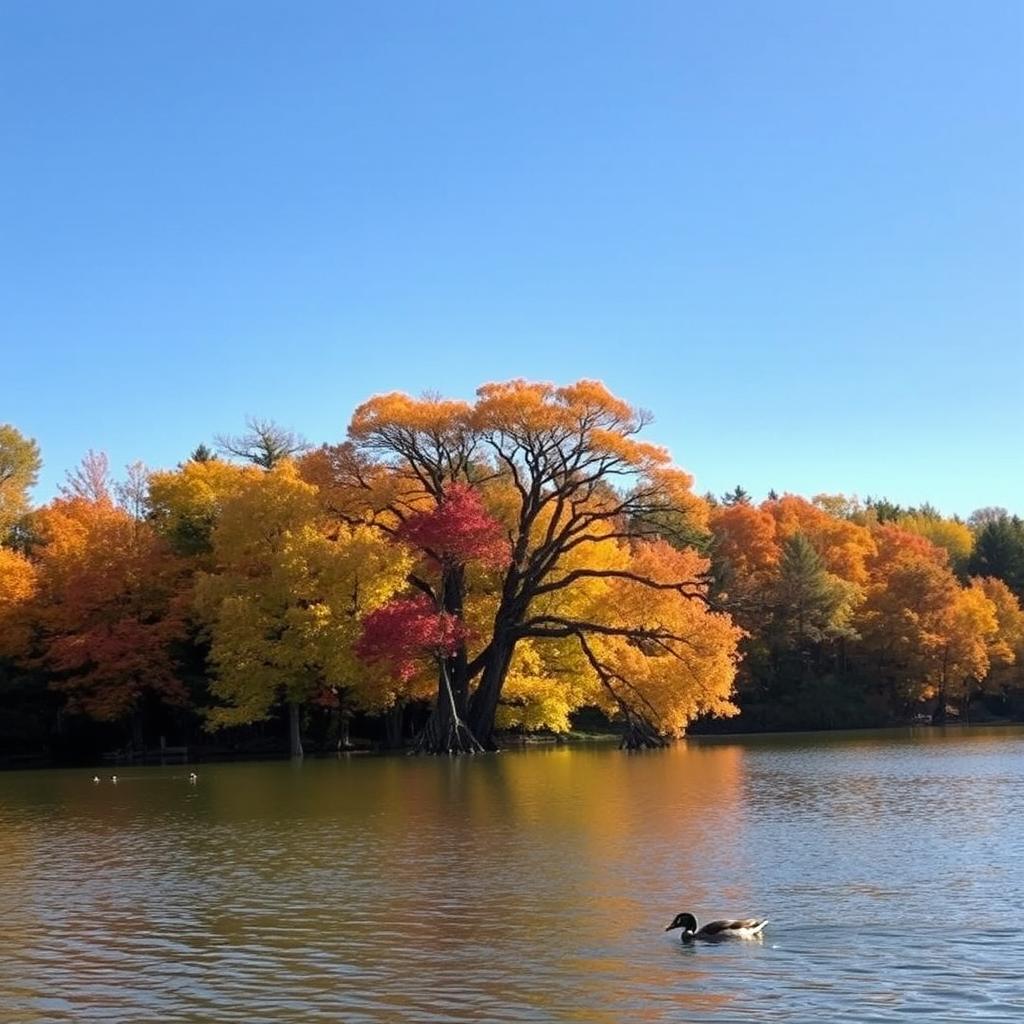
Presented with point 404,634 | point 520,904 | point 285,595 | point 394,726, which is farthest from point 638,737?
point 520,904

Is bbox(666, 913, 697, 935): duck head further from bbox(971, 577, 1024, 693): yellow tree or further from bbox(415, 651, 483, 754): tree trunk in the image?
bbox(971, 577, 1024, 693): yellow tree

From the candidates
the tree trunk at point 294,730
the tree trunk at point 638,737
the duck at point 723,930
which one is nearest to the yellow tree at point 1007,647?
the tree trunk at point 638,737

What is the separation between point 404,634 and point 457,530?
451cm

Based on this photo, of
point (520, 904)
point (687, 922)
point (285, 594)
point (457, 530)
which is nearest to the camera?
point (687, 922)

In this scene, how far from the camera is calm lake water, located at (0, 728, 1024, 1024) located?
1113 cm

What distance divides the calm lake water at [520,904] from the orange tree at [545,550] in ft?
63.7

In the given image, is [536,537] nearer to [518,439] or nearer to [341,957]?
[518,439]

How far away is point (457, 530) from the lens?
156ft

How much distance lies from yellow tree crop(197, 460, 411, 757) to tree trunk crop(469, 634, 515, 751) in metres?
5.04

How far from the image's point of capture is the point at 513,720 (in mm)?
54312

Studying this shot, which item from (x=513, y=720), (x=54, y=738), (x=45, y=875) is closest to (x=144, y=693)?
(x=54, y=738)

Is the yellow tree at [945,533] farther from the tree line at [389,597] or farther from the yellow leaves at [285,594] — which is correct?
the yellow leaves at [285,594]

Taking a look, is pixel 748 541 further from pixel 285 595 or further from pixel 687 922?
pixel 687 922

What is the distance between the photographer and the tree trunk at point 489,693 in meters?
50.6
